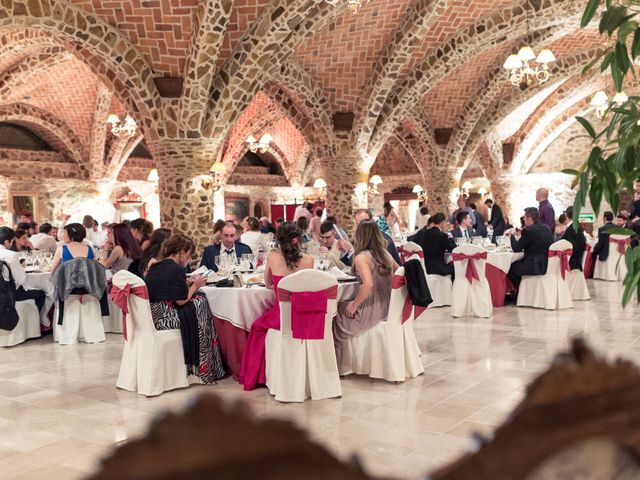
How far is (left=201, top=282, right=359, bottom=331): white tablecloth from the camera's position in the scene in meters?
5.38

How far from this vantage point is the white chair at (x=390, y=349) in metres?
5.24

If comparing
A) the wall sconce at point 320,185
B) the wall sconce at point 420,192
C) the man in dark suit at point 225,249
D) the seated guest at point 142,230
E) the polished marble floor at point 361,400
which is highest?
the wall sconce at point 320,185

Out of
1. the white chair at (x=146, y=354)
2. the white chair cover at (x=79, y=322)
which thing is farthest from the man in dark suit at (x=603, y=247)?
the white chair at (x=146, y=354)

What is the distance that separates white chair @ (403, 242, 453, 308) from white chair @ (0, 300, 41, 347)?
4763 mm

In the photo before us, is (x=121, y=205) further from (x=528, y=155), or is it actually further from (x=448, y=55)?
(x=528, y=155)

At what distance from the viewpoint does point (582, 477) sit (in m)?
0.46

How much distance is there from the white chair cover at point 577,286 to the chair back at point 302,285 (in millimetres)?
5441

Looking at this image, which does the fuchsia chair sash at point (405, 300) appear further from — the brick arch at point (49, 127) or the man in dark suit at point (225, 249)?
the brick arch at point (49, 127)

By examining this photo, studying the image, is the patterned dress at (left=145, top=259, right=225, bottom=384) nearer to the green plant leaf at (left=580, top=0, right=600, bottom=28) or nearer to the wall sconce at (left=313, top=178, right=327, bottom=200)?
the green plant leaf at (left=580, top=0, right=600, bottom=28)

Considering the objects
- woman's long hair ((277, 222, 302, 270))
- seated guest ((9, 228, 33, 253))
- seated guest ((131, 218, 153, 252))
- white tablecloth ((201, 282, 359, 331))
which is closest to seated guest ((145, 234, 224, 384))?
white tablecloth ((201, 282, 359, 331))

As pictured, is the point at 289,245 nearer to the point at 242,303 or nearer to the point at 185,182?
the point at 242,303

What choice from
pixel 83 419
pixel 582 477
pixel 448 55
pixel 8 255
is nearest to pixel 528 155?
pixel 448 55

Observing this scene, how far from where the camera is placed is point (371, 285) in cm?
528

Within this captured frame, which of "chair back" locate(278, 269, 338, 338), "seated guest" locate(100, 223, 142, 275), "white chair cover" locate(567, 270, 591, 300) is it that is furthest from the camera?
"white chair cover" locate(567, 270, 591, 300)
